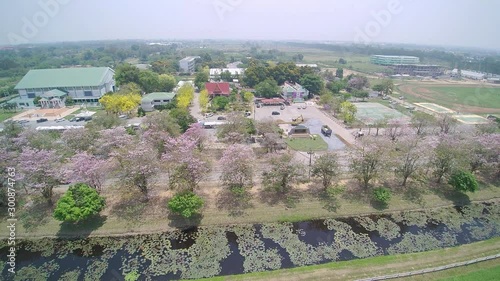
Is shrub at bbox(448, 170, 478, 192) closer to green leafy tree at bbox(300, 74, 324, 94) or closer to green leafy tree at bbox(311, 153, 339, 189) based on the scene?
green leafy tree at bbox(311, 153, 339, 189)

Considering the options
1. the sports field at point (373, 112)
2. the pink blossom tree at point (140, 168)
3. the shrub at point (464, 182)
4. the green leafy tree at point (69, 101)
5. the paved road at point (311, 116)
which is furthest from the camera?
the green leafy tree at point (69, 101)

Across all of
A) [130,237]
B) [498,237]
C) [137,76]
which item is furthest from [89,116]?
[498,237]

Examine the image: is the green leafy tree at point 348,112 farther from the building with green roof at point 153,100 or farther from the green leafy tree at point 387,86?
the building with green roof at point 153,100

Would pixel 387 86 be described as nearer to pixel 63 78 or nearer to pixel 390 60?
pixel 63 78

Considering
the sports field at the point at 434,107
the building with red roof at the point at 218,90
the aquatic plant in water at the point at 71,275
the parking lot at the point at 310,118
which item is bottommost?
the aquatic plant in water at the point at 71,275

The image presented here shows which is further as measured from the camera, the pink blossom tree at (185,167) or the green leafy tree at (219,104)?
the green leafy tree at (219,104)

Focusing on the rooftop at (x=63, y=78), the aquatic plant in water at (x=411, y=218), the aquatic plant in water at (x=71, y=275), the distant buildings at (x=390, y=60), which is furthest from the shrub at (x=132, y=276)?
the distant buildings at (x=390, y=60)
